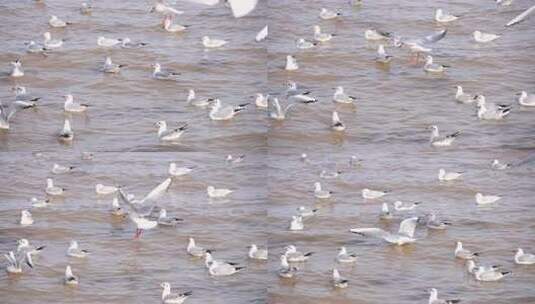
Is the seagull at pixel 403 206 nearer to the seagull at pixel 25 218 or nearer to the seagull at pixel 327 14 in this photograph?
the seagull at pixel 327 14

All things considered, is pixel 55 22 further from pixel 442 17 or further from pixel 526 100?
pixel 526 100

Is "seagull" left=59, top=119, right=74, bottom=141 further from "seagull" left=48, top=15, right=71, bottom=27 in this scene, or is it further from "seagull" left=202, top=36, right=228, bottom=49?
"seagull" left=202, top=36, right=228, bottom=49

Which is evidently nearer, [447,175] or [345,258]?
[345,258]

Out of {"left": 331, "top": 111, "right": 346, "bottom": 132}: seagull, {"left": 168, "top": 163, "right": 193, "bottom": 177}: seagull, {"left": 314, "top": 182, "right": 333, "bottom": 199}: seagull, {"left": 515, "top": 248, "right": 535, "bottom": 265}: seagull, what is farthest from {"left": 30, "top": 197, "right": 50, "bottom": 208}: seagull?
{"left": 515, "top": 248, "right": 535, "bottom": 265}: seagull

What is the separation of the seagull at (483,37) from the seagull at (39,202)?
2.08 meters

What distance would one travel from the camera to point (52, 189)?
5082 mm

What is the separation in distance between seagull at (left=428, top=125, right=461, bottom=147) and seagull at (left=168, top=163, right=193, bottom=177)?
109 cm

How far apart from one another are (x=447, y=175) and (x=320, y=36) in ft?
2.84

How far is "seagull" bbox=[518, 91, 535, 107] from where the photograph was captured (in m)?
5.08

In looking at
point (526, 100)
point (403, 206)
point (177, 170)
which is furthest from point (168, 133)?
point (526, 100)

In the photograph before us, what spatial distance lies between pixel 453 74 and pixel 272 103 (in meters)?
0.84

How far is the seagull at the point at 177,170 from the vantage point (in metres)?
5.09

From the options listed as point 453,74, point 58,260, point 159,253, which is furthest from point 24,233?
point 453,74

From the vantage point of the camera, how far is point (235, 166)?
510 centimetres
